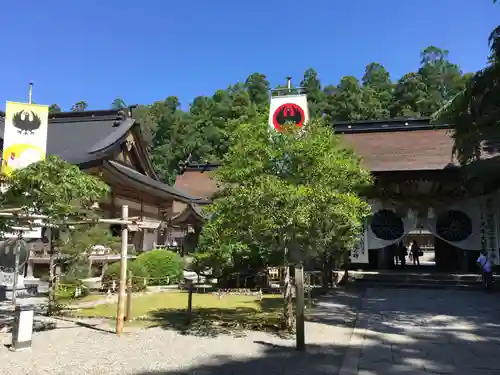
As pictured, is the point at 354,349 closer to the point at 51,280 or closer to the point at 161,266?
the point at 51,280

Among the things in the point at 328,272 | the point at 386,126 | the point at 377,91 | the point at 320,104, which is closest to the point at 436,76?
the point at 377,91

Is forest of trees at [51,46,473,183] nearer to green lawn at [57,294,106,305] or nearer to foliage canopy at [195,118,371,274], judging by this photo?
green lawn at [57,294,106,305]

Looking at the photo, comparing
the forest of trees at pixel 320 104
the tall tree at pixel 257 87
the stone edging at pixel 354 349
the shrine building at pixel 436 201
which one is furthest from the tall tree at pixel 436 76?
the stone edging at pixel 354 349

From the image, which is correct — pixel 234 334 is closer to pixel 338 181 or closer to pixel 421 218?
pixel 338 181

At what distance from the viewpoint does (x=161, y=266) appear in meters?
18.1

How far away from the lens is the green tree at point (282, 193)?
785cm

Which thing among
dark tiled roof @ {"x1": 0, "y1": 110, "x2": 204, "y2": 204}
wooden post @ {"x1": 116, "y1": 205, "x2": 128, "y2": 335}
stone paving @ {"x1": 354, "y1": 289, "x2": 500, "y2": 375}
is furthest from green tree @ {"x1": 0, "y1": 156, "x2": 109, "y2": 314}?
dark tiled roof @ {"x1": 0, "y1": 110, "x2": 204, "y2": 204}

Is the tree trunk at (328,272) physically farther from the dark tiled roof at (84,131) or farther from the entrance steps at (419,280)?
the dark tiled roof at (84,131)

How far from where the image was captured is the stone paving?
6.41 metres

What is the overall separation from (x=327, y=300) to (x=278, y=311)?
2.62 metres

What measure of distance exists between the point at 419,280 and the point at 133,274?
11.8 metres

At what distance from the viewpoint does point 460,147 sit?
13766 mm

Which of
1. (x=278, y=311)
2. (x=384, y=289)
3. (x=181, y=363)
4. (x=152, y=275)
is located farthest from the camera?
(x=152, y=275)

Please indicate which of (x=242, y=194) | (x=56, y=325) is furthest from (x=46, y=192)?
(x=242, y=194)
